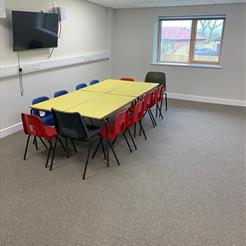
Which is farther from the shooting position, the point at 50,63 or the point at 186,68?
the point at 186,68

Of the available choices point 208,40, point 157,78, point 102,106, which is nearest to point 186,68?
point 208,40

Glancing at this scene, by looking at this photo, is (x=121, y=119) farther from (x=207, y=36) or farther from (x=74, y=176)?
(x=207, y=36)

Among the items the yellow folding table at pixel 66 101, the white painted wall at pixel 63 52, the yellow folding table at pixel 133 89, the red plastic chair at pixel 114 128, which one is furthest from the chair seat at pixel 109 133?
the white painted wall at pixel 63 52

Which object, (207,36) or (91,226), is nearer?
(91,226)

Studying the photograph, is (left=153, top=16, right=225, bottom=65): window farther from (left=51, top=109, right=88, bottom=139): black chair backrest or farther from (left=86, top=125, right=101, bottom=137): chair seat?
(left=51, top=109, right=88, bottom=139): black chair backrest

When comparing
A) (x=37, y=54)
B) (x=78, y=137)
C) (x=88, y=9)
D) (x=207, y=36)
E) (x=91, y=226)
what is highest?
(x=88, y=9)

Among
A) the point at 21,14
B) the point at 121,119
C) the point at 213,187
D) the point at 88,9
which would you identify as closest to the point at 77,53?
the point at 88,9

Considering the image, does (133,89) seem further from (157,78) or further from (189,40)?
(189,40)

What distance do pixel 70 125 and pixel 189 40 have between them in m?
4.76

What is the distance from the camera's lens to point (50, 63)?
479 cm

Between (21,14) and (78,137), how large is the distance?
230cm

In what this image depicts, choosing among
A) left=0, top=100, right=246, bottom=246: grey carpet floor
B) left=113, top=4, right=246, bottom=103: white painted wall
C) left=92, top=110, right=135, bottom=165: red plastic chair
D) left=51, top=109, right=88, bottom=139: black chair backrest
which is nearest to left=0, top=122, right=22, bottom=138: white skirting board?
left=0, top=100, right=246, bottom=246: grey carpet floor

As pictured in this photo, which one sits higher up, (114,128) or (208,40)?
(208,40)

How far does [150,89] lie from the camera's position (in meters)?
4.48
